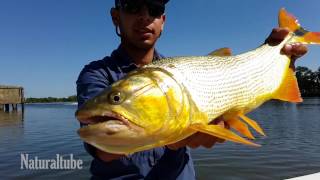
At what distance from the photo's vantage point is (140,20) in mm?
3379

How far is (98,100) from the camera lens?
87.0 inches

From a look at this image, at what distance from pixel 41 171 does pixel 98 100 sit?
43.8ft

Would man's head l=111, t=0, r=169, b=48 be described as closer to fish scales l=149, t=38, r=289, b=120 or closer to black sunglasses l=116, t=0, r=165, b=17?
black sunglasses l=116, t=0, r=165, b=17

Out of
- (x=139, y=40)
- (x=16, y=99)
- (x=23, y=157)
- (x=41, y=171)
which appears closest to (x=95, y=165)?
(x=139, y=40)

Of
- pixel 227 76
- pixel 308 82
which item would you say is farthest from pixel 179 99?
pixel 308 82

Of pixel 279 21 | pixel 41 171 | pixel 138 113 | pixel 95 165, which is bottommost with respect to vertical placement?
pixel 41 171

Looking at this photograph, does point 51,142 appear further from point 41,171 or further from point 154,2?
point 154,2

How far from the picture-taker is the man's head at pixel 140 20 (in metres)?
3.37

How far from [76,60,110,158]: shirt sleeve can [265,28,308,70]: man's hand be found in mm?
1781

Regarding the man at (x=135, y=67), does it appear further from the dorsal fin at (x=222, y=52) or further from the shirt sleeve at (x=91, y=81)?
the dorsal fin at (x=222, y=52)

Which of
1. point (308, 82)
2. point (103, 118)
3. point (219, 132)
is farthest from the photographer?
point (308, 82)

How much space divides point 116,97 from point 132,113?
0.15 meters

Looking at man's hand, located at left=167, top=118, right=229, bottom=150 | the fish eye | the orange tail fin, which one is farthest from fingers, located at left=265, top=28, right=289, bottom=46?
the fish eye

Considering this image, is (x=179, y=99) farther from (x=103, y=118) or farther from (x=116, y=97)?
(x=103, y=118)
